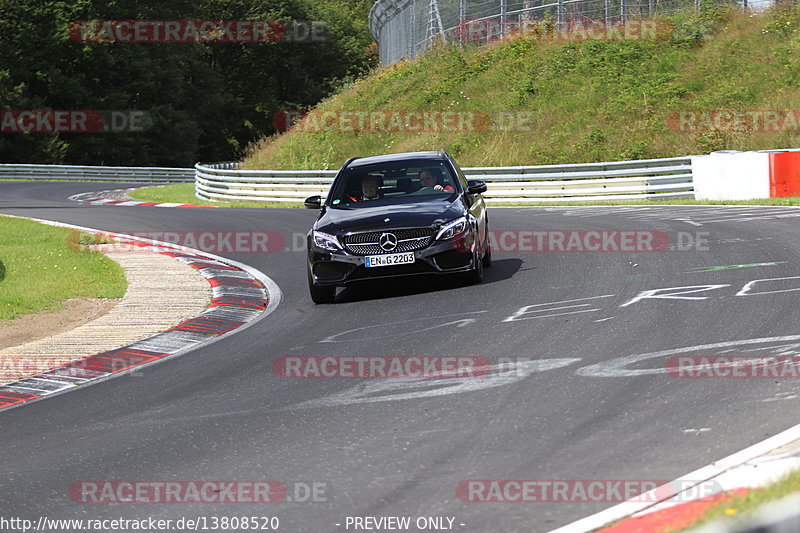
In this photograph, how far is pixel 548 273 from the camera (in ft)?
42.1

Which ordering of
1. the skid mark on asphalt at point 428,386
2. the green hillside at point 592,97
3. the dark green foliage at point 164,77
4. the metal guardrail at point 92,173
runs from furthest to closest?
the dark green foliage at point 164,77
the metal guardrail at point 92,173
the green hillside at point 592,97
the skid mark on asphalt at point 428,386

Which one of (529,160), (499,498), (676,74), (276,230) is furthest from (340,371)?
(676,74)

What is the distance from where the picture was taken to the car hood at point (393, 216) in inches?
461

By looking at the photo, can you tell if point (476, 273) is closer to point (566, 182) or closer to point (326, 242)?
point (326, 242)

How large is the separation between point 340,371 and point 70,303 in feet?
20.2

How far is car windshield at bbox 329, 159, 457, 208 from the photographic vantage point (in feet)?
41.8

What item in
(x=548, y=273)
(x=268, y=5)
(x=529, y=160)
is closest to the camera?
(x=548, y=273)

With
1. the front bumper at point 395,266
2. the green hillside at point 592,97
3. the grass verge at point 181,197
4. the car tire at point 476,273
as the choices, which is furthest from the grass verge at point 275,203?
the front bumper at point 395,266

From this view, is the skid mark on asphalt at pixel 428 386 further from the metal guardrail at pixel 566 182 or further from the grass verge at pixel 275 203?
the metal guardrail at pixel 566 182

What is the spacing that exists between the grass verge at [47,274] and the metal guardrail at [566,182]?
22.7ft

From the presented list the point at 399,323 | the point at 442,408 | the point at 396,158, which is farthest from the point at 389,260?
the point at 442,408

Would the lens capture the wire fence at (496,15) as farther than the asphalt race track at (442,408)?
Yes

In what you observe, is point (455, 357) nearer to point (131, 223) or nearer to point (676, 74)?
point (131, 223)

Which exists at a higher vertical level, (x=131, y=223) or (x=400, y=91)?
(x=400, y=91)
